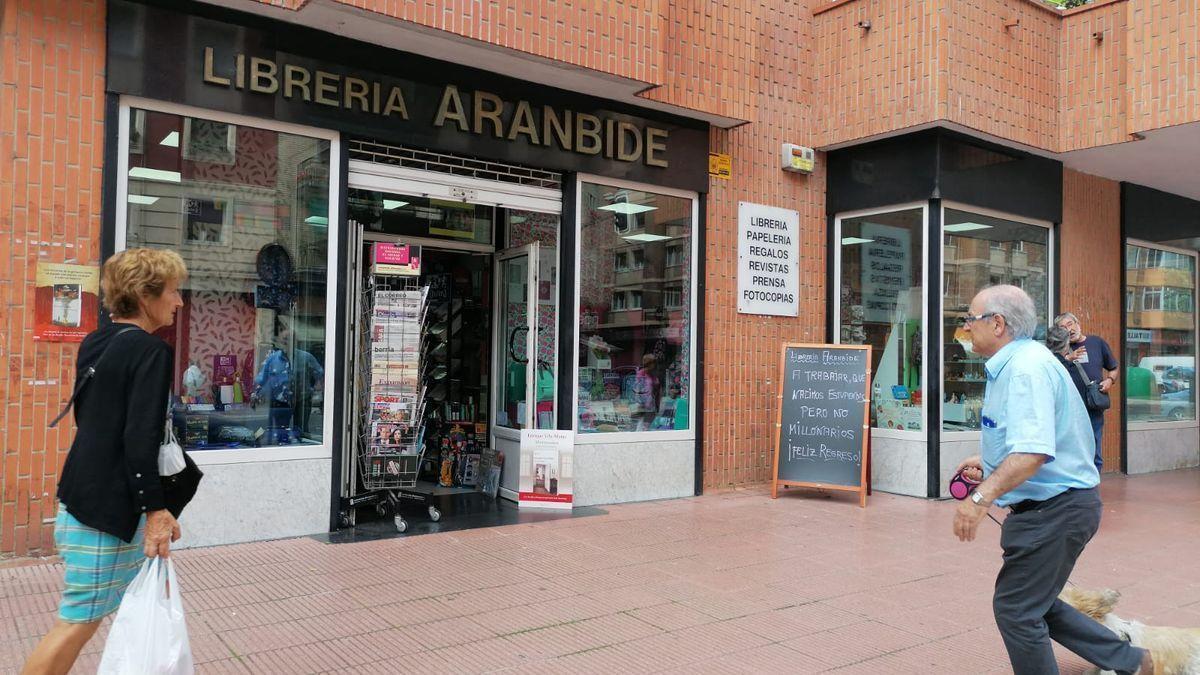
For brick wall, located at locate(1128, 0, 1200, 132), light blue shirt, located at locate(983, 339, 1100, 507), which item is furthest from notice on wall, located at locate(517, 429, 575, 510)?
brick wall, located at locate(1128, 0, 1200, 132)

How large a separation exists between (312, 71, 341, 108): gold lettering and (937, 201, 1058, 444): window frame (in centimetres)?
578

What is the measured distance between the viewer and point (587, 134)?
764cm

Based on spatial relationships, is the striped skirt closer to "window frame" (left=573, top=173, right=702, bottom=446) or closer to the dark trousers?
the dark trousers

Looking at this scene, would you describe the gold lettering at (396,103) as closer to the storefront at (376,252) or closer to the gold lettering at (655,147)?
the storefront at (376,252)

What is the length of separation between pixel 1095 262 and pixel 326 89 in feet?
29.2

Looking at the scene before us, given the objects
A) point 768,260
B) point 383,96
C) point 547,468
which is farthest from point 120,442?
point 768,260

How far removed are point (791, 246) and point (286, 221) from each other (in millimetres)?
5051

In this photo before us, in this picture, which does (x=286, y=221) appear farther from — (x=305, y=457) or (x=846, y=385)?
(x=846, y=385)

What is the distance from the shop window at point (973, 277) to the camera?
8789 millimetres

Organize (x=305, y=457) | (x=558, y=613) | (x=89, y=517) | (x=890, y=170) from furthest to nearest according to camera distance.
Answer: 1. (x=890, y=170)
2. (x=305, y=457)
3. (x=558, y=613)
4. (x=89, y=517)

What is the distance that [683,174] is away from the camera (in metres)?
8.29

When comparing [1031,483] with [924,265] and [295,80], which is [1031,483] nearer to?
[295,80]

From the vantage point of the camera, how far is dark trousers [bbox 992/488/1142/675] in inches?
128

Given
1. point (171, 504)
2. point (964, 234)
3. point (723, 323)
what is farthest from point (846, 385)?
point (171, 504)
